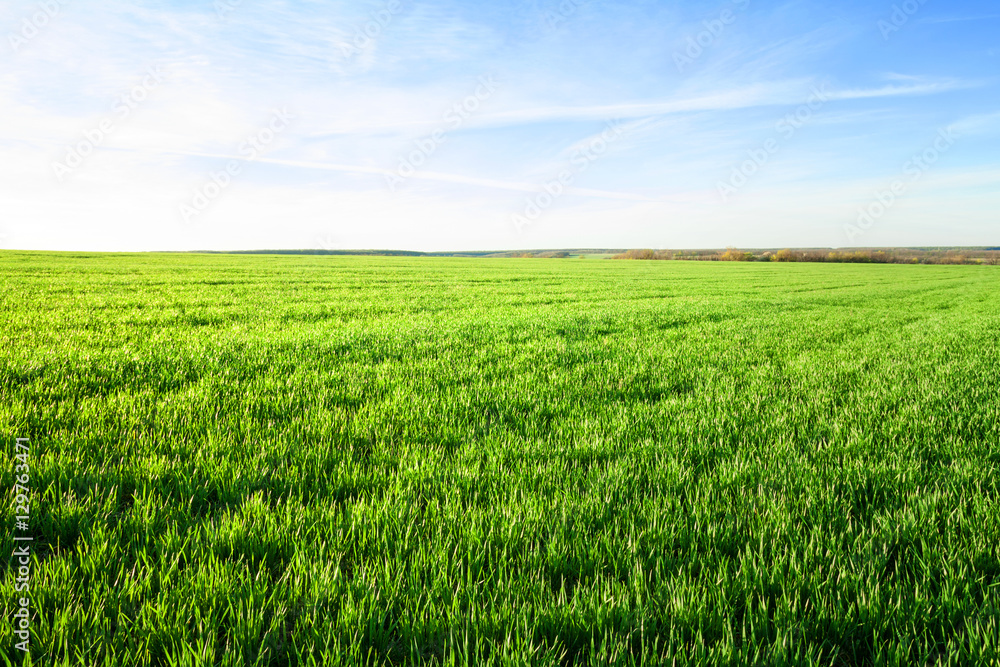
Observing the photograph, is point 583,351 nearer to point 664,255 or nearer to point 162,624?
point 162,624

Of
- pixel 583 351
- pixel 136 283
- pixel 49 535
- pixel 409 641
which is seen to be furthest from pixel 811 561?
pixel 136 283

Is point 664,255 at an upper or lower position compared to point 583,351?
upper

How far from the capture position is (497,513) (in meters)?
2.67

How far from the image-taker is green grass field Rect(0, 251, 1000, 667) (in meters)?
1.86

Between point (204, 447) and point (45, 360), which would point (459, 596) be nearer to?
point (204, 447)

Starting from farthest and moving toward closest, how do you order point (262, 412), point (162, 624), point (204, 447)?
1. point (262, 412)
2. point (204, 447)
3. point (162, 624)

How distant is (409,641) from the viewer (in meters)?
1.83

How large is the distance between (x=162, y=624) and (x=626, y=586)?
74.9 inches

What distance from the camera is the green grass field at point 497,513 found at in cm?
186

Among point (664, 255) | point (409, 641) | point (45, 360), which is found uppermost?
point (664, 255)

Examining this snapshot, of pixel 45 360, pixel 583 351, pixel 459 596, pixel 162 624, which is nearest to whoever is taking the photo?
pixel 162 624

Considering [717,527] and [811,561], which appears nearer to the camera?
[811,561]

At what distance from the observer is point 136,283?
1866 centimetres

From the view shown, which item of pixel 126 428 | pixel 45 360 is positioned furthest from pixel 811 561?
pixel 45 360
